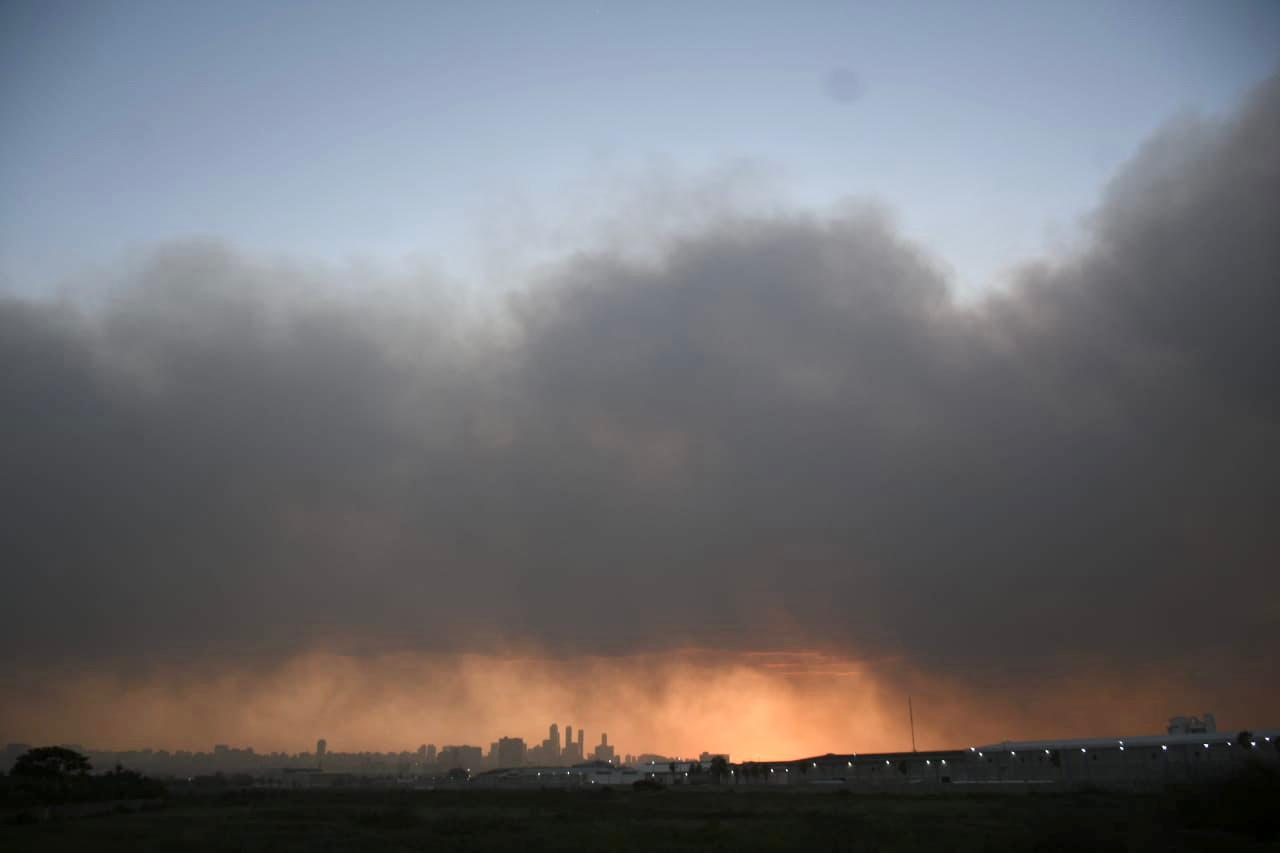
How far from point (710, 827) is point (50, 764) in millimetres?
85561

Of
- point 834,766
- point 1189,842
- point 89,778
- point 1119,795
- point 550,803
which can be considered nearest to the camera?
point 1189,842

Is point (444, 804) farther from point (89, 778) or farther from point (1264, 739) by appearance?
point (1264, 739)

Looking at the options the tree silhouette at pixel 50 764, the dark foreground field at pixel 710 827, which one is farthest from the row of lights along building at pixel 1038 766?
the tree silhouette at pixel 50 764

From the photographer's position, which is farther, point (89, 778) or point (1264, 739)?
point (89, 778)

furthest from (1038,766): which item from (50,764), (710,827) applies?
(50,764)

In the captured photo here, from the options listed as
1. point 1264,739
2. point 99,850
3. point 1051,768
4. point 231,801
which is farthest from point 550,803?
point 1264,739

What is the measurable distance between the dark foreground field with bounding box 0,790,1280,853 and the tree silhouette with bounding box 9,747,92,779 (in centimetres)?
4082

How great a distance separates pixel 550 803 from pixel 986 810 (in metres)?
36.3

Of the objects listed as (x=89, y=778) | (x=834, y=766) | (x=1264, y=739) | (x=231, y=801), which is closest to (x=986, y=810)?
(x=1264, y=739)

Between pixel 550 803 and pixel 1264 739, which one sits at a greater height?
pixel 1264 739

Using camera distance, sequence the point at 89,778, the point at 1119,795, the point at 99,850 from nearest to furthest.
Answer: the point at 99,850, the point at 1119,795, the point at 89,778

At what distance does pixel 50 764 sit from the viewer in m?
96.2

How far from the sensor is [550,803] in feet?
244

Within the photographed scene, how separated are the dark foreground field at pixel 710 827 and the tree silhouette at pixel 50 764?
40818 mm
